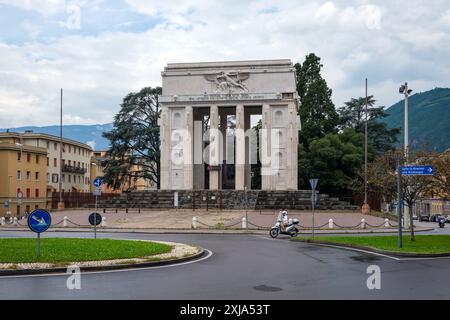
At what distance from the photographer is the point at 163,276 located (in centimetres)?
1385

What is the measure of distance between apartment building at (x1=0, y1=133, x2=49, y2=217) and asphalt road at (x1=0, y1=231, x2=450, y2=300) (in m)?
58.8

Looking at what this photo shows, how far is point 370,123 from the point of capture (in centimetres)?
8931

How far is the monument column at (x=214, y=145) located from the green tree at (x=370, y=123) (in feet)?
89.2

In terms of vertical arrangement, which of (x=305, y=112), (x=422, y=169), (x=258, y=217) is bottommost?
(x=258, y=217)

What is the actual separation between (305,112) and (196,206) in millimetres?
28076

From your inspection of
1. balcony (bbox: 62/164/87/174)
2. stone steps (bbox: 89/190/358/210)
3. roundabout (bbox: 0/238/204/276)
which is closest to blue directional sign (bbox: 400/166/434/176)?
roundabout (bbox: 0/238/204/276)

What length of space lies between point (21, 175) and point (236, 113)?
Result: 31.9 m

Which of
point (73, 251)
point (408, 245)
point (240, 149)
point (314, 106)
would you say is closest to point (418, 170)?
point (408, 245)

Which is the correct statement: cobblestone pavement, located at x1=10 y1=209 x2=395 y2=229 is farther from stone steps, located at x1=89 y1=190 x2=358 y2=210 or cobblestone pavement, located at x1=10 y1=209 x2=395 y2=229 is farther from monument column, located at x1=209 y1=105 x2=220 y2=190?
monument column, located at x1=209 y1=105 x2=220 y2=190

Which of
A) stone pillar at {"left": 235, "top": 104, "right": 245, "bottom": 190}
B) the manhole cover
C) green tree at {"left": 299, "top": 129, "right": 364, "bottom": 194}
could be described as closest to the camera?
the manhole cover

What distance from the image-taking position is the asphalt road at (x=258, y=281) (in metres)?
11.1

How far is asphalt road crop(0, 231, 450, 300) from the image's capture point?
36.4 feet

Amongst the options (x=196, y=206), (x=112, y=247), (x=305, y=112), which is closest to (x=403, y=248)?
(x=112, y=247)
